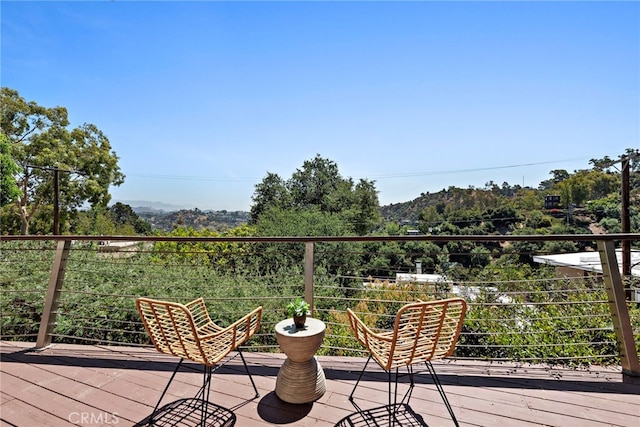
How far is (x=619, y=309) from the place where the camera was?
212 centimetres

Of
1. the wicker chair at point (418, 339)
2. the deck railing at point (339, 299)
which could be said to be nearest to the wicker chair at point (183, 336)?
the deck railing at point (339, 299)

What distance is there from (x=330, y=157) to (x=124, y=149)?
13484 mm

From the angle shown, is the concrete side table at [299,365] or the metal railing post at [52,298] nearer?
the concrete side table at [299,365]

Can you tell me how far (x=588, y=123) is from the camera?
13.0m

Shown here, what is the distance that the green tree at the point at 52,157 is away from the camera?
1479 cm

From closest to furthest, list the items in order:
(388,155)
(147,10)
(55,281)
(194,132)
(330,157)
Answer: (55,281) → (147,10) → (194,132) → (330,157) → (388,155)

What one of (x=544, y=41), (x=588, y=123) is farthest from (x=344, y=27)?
(x=588, y=123)

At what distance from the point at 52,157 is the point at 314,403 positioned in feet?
60.9

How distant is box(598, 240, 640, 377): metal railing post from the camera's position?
210 centimetres

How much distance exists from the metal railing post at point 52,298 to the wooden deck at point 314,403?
18 cm

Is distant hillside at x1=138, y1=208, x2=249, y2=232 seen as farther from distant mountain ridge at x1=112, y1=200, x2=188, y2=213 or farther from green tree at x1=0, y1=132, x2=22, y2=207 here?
green tree at x1=0, y1=132, x2=22, y2=207

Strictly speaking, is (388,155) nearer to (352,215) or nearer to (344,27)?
(352,215)

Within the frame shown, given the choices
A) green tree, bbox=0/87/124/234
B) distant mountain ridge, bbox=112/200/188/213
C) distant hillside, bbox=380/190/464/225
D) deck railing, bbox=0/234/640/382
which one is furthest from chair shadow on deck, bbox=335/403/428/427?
distant mountain ridge, bbox=112/200/188/213

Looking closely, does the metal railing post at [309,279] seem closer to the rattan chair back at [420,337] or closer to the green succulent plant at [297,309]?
the green succulent plant at [297,309]
